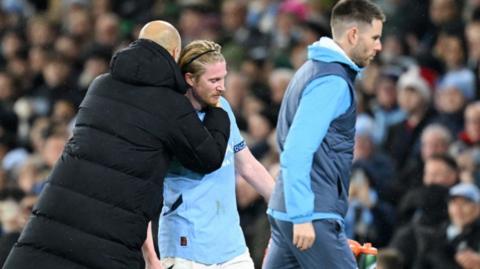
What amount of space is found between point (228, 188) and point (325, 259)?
0.57m

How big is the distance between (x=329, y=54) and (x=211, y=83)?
1.87ft

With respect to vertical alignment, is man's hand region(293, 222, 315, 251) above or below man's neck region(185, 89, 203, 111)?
below

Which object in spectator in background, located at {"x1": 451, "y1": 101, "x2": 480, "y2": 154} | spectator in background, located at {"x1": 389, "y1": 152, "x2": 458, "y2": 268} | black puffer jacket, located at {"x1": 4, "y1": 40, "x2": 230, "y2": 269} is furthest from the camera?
spectator in background, located at {"x1": 451, "y1": 101, "x2": 480, "y2": 154}

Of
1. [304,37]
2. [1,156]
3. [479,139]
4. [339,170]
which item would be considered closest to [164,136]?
[339,170]

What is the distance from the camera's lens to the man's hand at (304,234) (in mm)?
6574

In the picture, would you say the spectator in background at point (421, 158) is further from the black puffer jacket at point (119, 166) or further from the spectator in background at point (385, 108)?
the black puffer jacket at point (119, 166)

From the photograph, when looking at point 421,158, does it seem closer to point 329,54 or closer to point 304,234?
point 329,54

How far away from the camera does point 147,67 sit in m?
6.49

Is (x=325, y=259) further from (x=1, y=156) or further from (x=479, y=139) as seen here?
(x=1, y=156)

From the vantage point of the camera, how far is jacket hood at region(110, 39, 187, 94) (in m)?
6.49

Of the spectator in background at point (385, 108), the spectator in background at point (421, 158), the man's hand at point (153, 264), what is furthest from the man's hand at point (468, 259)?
the man's hand at point (153, 264)

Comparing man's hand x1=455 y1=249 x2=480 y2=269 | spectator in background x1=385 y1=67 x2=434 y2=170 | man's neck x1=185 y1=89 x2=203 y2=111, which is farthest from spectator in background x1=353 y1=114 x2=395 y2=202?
man's neck x1=185 y1=89 x2=203 y2=111

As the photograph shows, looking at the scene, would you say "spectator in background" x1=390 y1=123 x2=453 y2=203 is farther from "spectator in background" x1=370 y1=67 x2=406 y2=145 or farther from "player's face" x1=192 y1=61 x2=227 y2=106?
"player's face" x1=192 y1=61 x2=227 y2=106

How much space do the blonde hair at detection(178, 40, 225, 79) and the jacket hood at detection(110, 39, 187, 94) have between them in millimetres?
148
